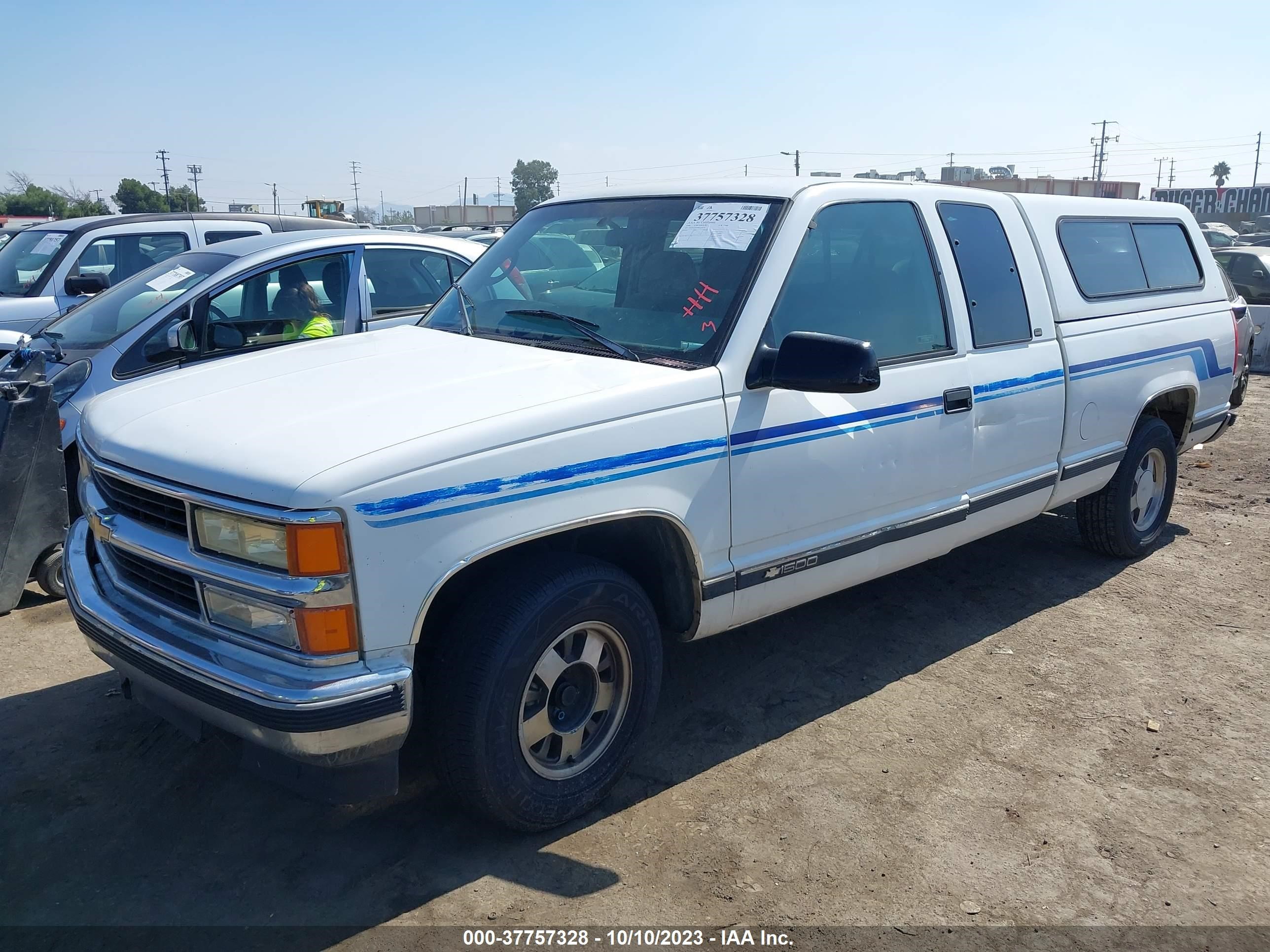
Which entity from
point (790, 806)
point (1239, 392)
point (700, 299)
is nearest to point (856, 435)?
point (700, 299)

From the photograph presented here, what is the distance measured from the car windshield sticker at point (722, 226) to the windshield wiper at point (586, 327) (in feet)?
1.55

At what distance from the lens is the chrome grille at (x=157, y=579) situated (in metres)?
2.86

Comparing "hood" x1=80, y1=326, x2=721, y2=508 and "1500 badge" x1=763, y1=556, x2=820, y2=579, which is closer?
"hood" x1=80, y1=326, x2=721, y2=508

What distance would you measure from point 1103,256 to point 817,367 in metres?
2.83

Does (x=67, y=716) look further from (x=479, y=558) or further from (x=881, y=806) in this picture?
(x=881, y=806)

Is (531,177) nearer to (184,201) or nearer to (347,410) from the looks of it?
(184,201)

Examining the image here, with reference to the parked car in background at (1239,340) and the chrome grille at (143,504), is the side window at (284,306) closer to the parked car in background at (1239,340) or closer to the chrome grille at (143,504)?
the chrome grille at (143,504)

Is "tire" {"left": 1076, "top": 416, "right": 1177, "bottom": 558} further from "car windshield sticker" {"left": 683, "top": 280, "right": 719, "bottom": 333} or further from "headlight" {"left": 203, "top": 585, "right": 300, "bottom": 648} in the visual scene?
"headlight" {"left": 203, "top": 585, "right": 300, "bottom": 648}

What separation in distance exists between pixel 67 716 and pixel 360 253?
3.44m

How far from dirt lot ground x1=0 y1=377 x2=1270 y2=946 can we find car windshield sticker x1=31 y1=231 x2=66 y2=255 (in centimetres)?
450

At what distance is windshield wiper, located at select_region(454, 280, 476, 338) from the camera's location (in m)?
3.99

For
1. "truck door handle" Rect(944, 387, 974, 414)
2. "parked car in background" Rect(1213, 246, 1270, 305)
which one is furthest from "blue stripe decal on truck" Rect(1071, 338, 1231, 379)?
"parked car in background" Rect(1213, 246, 1270, 305)

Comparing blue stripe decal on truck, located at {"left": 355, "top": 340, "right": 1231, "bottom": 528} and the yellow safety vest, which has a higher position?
the yellow safety vest

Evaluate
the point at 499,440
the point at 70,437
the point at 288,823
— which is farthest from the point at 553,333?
the point at 70,437
